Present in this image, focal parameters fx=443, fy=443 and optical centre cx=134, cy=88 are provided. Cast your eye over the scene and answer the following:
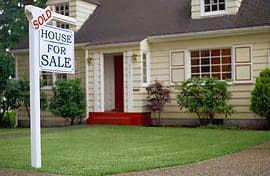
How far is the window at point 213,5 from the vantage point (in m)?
17.4

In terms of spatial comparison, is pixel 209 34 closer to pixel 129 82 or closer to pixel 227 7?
pixel 227 7

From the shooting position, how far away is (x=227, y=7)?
17.0 metres

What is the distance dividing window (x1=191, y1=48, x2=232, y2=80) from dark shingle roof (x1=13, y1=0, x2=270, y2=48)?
1001 mm

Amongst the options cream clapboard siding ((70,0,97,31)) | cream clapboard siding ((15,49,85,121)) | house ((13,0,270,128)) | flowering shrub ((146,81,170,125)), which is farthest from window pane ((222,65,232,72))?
cream clapboard siding ((70,0,97,31))

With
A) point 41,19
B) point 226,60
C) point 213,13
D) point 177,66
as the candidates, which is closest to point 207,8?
point 213,13

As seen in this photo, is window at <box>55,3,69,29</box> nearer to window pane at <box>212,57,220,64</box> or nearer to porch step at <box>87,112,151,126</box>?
porch step at <box>87,112,151,126</box>

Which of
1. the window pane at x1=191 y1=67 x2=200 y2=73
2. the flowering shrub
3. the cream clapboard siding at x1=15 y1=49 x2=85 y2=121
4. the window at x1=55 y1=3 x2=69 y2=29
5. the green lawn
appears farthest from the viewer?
the window at x1=55 y1=3 x2=69 y2=29

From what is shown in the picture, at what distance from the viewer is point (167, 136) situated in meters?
13.2

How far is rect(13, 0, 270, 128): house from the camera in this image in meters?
16.1

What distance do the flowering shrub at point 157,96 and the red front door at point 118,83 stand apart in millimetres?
2240

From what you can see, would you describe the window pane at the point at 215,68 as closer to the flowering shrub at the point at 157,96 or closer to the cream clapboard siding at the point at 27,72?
the flowering shrub at the point at 157,96

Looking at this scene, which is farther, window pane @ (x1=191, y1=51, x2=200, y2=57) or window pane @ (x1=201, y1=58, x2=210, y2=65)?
window pane @ (x1=191, y1=51, x2=200, y2=57)

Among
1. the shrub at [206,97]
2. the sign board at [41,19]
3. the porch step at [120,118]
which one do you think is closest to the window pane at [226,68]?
the shrub at [206,97]

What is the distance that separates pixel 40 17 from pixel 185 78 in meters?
9.93
